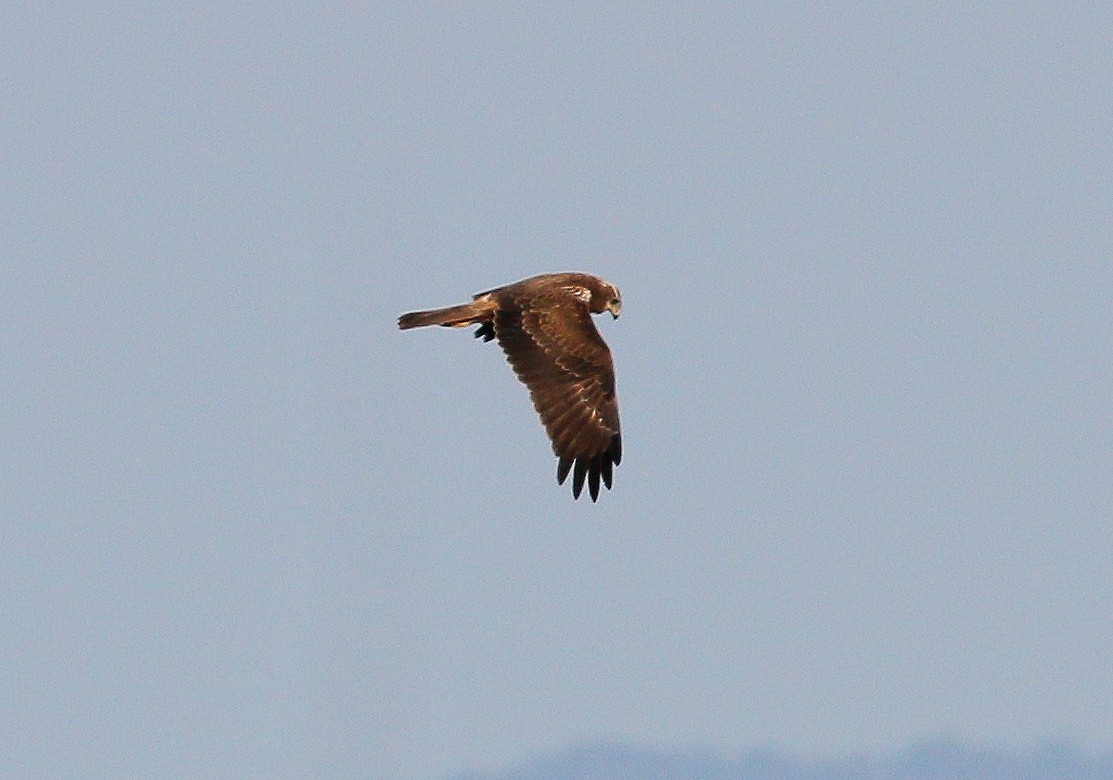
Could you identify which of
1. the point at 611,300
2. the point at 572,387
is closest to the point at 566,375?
the point at 572,387

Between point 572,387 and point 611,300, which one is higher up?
point 611,300

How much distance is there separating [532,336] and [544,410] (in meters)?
0.57

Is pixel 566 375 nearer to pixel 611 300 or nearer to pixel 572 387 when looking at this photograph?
pixel 572 387

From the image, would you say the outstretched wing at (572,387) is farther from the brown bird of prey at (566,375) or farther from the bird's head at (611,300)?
the bird's head at (611,300)

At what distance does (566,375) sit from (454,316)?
1013 millimetres

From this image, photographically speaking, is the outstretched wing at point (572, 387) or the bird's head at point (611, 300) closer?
the outstretched wing at point (572, 387)

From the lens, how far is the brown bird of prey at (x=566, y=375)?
23875 millimetres

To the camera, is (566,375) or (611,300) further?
(611,300)

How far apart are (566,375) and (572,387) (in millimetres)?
103

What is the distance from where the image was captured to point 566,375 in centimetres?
→ 2386

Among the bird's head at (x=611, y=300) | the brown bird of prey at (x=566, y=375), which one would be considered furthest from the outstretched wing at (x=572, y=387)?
the bird's head at (x=611, y=300)

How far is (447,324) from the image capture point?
79.1 ft

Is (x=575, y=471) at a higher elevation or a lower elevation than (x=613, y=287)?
lower

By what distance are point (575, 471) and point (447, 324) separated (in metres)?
1.50
